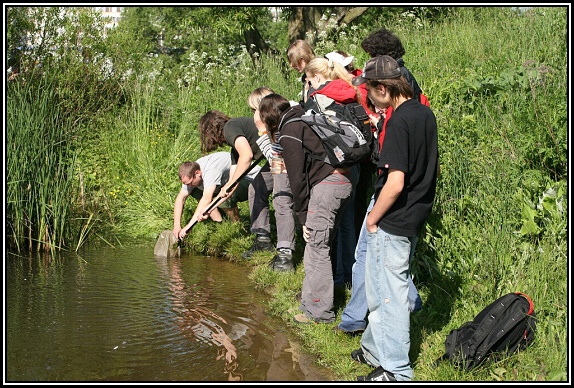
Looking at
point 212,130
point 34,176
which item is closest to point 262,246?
point 212,130

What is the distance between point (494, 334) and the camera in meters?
3.87

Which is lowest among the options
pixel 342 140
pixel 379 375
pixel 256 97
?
pixel 379 375

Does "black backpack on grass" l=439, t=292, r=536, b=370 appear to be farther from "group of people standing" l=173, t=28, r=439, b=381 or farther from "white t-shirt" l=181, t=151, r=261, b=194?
"white t-shirt" l=181, t=151, r=261, b=194

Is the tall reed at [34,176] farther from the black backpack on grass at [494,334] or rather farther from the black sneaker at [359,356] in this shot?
the black backpack on grass at [494,334]

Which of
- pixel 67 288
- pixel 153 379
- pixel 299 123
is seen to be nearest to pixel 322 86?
pixel 299 123

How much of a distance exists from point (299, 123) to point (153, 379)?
202cm

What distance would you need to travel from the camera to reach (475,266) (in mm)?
4875

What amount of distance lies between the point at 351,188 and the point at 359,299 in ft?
2.69

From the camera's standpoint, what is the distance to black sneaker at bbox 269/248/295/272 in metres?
6.39

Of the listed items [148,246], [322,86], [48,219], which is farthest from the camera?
[148,246]

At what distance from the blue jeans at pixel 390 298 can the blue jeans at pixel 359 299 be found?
507 mm

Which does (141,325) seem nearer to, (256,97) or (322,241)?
(322,241)

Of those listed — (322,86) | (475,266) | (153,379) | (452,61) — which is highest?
(452,61)

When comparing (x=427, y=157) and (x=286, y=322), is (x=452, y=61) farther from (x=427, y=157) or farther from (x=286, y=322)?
(x=427, y=157)
